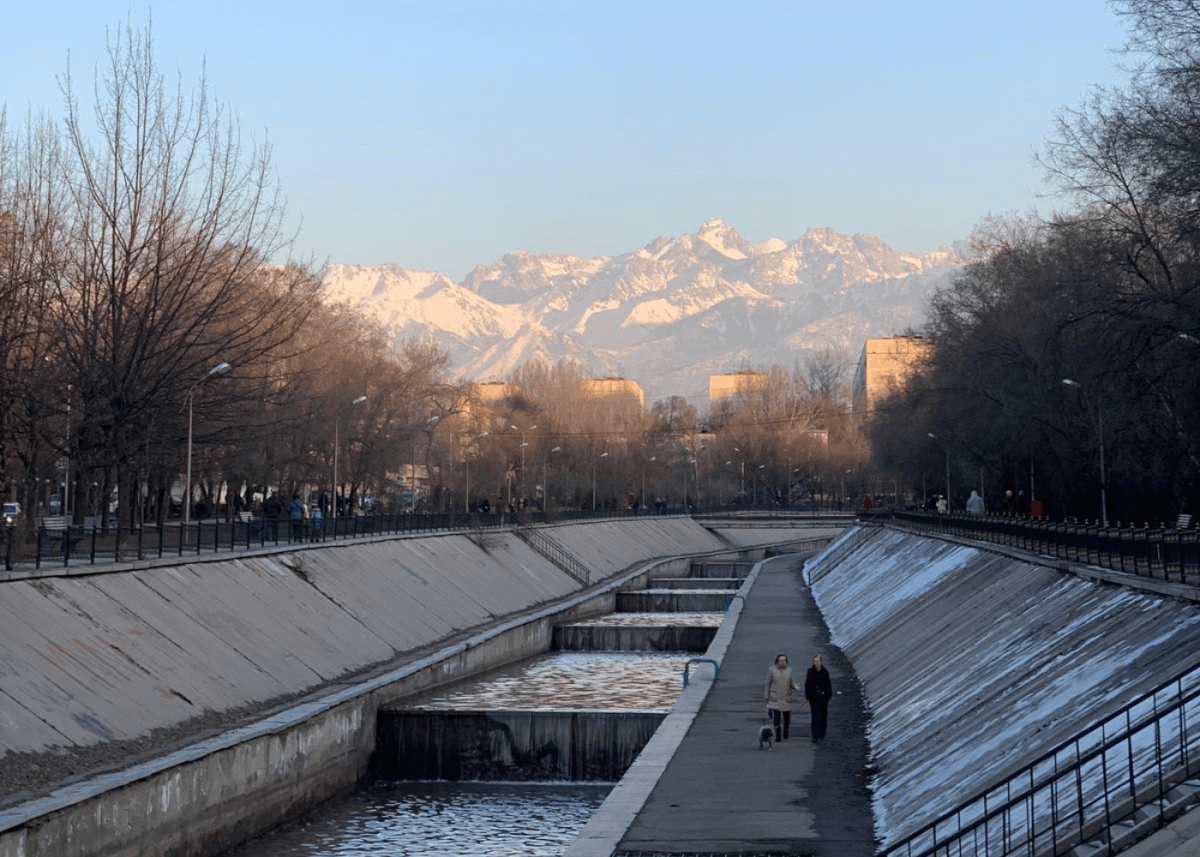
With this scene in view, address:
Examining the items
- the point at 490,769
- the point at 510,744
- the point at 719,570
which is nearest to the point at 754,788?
the point at 510,744

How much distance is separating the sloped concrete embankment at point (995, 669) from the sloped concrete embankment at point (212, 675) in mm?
10070

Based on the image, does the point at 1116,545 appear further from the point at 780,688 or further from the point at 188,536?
the point at 188,536

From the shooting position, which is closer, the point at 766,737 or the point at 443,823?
the point at 766,737

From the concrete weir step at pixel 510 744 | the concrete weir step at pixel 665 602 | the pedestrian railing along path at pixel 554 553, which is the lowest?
the concrete weir step at pixel 510 744

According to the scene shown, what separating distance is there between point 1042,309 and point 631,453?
97.4 metres

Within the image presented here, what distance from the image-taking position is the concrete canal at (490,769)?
25.8 metres

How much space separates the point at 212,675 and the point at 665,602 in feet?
134

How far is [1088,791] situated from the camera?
1447 centimetres

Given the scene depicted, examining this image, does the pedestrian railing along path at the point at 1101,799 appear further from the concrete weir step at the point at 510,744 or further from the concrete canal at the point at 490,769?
the concrete weir step at the point at 510,744

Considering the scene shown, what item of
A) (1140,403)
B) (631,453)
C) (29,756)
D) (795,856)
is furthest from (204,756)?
(631,453)

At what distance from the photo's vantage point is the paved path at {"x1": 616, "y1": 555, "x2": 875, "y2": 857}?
1797 cm

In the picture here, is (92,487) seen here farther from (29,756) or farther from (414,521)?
(29,756)

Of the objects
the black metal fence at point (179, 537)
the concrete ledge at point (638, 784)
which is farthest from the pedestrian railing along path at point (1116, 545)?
the black metal fence at point (179, 537)

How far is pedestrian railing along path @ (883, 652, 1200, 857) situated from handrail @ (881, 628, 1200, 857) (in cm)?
1
